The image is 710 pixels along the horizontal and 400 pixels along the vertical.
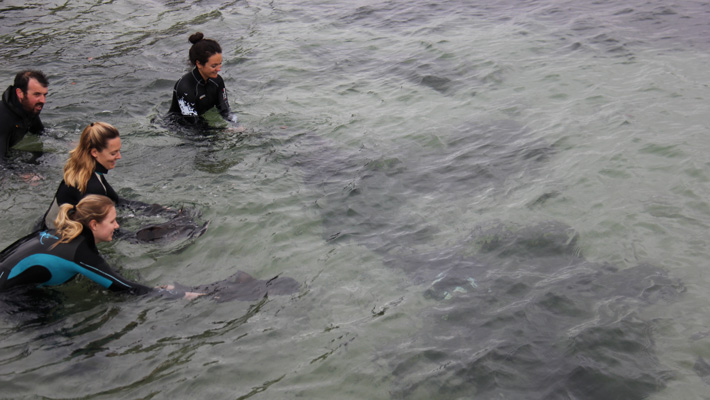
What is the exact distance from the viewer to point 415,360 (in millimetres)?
4145

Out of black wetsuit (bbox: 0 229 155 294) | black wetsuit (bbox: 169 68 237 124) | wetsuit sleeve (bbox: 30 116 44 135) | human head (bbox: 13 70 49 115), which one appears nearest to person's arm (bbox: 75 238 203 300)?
black wetsuit (bbox: 0 229 155 294)

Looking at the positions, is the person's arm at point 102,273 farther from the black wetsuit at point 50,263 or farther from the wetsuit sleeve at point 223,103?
the wetsuit sleeve at point 223,103

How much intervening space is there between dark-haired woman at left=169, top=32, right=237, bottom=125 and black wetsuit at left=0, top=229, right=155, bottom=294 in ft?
11.4

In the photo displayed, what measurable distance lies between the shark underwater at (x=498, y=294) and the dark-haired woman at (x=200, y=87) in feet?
6.12

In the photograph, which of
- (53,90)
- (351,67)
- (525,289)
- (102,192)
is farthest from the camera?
(351,67)

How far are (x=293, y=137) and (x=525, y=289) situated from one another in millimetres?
4316

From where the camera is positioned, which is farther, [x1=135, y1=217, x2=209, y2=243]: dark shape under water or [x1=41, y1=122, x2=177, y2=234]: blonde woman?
[x1=135, y1=217, x2=209, y2=243]: dark shape under water

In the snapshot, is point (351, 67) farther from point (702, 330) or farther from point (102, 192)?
point (702, 330)

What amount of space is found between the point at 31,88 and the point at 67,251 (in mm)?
3023

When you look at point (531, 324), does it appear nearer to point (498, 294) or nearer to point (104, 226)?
point (498, 294)

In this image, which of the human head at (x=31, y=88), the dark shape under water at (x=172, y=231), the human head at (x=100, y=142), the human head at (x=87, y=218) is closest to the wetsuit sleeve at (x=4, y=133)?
the human head at (x=31, y=88)

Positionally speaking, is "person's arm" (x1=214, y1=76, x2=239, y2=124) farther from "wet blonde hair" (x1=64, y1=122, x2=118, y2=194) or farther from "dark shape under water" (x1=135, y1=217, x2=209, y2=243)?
"wet blonde hair" (x1=64, y1=122, x2=118, y2=194)

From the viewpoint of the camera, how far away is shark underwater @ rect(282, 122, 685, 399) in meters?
3.95

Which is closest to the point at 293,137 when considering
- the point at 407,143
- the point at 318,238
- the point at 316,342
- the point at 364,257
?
the point at 407,143
